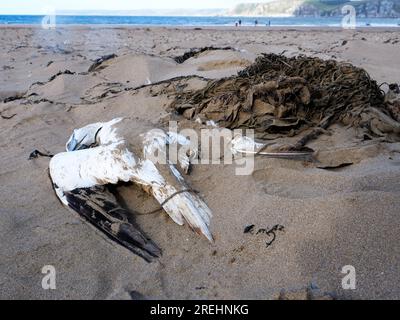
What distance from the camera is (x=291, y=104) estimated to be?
3.60 meters

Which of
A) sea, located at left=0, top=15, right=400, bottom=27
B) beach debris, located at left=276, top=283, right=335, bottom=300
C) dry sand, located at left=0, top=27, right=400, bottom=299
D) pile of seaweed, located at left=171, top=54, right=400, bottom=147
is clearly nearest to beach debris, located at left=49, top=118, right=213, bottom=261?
dry sand, located at left=0, top=27, right=400, bottom=299

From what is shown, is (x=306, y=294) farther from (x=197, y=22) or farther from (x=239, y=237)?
(x=197, y=22)

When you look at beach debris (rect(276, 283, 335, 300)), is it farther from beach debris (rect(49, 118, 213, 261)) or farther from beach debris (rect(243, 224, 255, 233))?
beach debris (rect(49, 118, 213, 261))

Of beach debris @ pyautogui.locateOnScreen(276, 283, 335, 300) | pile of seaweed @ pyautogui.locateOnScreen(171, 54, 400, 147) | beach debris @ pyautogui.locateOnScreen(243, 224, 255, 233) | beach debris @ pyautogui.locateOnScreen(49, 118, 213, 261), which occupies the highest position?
pile of seaweed @ pyautogui.locateOnScreen(171, 54, 400, 147)

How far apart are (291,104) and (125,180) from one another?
65.2 inches

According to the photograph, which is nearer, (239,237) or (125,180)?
(239,237)

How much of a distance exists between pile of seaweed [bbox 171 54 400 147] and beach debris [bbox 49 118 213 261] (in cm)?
80

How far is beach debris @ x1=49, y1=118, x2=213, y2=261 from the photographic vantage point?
248 centimetres

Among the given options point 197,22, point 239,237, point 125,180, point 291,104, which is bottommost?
point 239,237

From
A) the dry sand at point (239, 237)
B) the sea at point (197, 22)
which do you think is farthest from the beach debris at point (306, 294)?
the sea at point (197, 22)

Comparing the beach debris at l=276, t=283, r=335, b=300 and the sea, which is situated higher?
the sea

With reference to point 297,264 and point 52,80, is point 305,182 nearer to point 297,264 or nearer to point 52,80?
point 297,264

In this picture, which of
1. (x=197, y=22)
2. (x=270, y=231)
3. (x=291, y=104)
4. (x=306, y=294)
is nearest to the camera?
(x=306, y=294)

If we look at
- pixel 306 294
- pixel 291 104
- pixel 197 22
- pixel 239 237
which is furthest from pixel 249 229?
pixel 197 22
